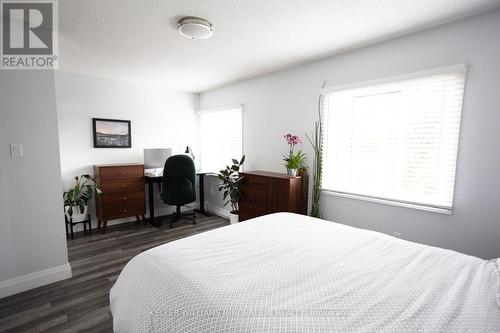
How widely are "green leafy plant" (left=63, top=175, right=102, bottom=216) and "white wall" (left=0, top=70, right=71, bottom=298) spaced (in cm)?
110

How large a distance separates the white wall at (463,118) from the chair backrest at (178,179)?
183 centimetres

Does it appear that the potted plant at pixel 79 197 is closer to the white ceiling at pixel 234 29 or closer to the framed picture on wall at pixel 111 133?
the framed picture on wall at pixel 111 133

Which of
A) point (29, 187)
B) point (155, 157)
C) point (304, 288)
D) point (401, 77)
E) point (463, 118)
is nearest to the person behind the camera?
point (304, 288)

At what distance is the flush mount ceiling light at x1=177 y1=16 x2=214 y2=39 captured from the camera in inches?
77.8

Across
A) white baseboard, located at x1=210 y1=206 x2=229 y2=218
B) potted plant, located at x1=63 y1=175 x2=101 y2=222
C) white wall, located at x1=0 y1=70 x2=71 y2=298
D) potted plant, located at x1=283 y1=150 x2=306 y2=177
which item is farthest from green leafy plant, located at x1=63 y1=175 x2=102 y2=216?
potted plant, located at x1=283 y1=150 x2=306 y2=177

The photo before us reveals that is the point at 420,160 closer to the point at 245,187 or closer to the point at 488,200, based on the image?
the point at 488,200

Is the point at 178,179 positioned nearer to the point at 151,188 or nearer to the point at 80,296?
the point at 151,188

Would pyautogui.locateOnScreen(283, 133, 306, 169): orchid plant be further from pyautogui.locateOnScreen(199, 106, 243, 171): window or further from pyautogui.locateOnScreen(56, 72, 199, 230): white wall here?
pyautogui.locateOnScreen(56, 72, 199, 230): white wall

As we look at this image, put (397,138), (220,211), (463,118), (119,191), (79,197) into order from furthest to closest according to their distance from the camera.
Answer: (220,211)
(119,191)
(79,197)
(397,138)
(463,118)

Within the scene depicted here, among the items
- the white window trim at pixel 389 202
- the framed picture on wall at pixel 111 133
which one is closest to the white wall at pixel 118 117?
the framed picture on wall at pixel 111 133

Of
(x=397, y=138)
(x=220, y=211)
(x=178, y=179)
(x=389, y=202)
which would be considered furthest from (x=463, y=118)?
(x=220, y=211)

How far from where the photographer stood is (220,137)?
4.57 m

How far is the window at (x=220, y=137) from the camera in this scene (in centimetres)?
418

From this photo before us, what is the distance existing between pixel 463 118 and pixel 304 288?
2.04 m
